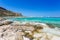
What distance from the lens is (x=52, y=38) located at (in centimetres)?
873

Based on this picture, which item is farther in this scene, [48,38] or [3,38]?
[48,38]

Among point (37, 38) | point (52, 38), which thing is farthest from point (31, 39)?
point (52, 38)

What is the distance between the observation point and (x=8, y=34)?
8789 millimetres

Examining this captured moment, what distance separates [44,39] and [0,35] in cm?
332

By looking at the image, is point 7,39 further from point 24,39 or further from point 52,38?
point 52,38

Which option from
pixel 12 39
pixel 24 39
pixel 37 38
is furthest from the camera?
pixel 37 38

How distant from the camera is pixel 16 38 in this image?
7.95m

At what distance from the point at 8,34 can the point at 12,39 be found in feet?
3.71

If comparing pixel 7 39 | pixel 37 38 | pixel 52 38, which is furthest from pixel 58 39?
pixel 7 39

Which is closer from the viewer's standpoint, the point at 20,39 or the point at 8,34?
the point at 20,39

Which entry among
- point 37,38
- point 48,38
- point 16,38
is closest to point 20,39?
point 16,38

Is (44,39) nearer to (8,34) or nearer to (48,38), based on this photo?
(48,38)

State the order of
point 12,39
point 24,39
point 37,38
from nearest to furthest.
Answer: point 12,39
point 24,39
point 37,38

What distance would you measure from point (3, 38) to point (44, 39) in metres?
3.01
